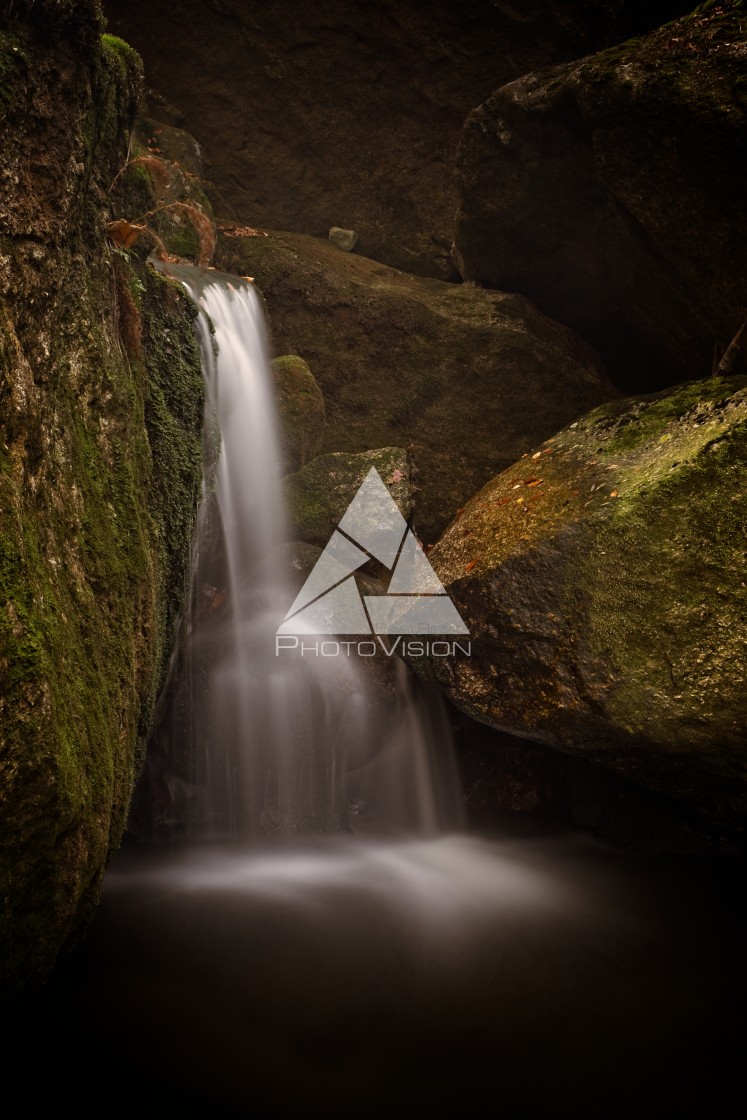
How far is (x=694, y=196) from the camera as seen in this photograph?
495 centimetres

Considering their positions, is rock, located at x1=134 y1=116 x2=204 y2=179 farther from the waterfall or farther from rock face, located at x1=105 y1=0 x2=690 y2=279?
the waterfall

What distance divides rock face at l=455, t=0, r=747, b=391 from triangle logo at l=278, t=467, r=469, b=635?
3.04 m

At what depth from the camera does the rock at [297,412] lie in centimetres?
662

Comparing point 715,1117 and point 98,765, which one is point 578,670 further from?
point 98,765

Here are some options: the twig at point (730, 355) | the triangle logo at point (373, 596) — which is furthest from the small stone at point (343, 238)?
the twig at point (730, 355)

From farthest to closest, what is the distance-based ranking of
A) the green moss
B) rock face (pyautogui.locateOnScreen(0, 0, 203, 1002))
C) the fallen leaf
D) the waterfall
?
the waterfall, the fallen leaf, the green moss, rock face (pyautogui.locateOnScreen(0, 0, 203, 1002))

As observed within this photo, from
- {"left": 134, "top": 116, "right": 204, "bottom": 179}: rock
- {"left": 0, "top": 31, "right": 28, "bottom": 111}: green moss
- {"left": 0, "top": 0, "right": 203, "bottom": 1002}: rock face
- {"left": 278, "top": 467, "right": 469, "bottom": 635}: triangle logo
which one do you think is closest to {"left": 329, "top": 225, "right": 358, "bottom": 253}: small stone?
{"left": 134, "top": 116, "right": 204, "bottom": 179}: rock

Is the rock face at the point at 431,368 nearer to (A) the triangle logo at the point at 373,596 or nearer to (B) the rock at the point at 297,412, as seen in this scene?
(B) the rock at the point at 297,412

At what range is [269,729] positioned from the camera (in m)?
5.08

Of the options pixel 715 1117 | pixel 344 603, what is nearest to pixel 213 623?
pixel 344 603

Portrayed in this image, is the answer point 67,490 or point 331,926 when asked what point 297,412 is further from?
point 331,926

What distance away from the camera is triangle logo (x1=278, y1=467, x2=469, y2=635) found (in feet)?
16.3

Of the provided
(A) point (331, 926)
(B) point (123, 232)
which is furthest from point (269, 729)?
(B) point (123, 232)

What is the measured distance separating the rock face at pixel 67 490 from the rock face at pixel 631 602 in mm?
2175
